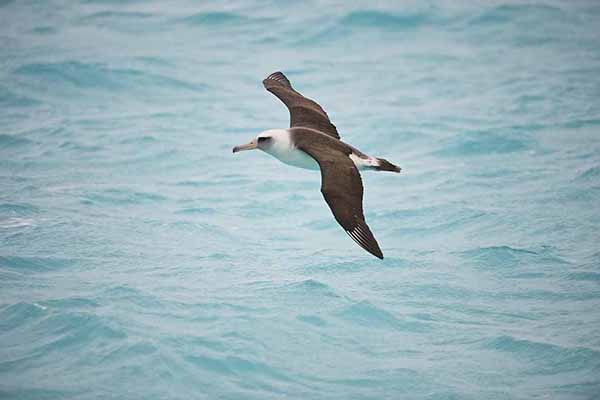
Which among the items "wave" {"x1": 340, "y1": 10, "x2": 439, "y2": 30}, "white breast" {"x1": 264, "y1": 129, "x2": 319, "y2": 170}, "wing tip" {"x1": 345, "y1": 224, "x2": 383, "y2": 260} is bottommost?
"wave" {"x1": 340, "y1": 10, "x2": 439, "y2": 30}

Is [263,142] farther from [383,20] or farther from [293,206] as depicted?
[383,20]

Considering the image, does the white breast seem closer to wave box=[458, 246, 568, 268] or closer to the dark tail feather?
the dark tail feather

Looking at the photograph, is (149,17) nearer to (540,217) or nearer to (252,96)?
(252,96)

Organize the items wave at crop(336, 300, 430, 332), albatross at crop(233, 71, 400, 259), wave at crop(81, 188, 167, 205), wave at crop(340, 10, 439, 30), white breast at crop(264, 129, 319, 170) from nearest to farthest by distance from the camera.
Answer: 1. albatross at crop(233, 71, 400, 259)
2. wave at crop(336, 300, 430, 332)
3. white breast at crop(264, 129, 319, 170)
4. wave at crop(81, 188, 167, 205)
5. wave at crop(340, 10, 439, 30)

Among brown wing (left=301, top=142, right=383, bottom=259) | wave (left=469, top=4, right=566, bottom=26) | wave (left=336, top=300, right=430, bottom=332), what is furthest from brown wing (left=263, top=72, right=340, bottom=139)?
wave (left=469, top=4, right=566, bottom=26)

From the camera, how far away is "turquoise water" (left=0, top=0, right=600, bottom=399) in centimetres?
1020

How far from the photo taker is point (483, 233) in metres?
13.9

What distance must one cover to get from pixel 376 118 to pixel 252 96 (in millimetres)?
2977

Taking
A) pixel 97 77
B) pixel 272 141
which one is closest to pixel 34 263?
pixel 272 141

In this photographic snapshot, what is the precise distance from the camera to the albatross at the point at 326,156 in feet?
32.2

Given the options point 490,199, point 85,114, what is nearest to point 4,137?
point 85,114

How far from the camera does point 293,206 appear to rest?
1521cm

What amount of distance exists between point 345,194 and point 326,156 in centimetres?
85

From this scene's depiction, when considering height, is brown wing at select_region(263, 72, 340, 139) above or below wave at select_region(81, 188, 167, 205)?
above
